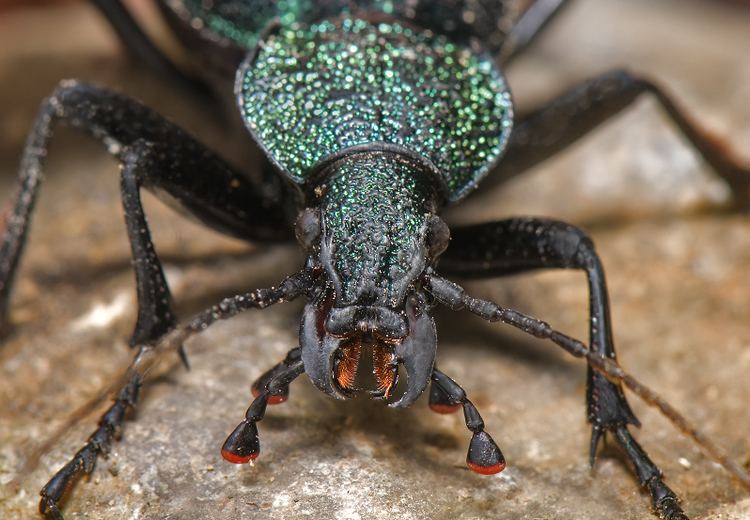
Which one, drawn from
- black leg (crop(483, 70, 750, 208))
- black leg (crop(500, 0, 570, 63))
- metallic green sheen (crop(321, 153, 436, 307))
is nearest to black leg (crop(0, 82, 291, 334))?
metallic green sheen (crop(321, 153, 436, 307))

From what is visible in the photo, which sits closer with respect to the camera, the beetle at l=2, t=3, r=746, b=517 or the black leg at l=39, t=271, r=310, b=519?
the black leg at l=39, t=271, r=310, b=519

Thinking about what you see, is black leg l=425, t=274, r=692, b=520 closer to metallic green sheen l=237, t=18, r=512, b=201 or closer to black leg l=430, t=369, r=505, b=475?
black leg l=430, t=369, r=505, b=475

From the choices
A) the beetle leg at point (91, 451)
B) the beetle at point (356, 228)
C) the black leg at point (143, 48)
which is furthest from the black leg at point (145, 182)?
the black leg at point (143, 48)

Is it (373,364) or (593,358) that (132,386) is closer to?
(373,364)

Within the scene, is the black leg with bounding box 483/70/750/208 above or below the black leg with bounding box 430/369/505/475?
above

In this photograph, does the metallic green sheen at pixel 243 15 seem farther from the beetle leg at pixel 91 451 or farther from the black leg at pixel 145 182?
the beetle leg at pixel 91 451

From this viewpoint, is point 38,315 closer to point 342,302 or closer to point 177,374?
point 177,374

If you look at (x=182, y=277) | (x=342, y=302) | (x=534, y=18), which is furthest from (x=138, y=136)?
(x=534, y=18)
